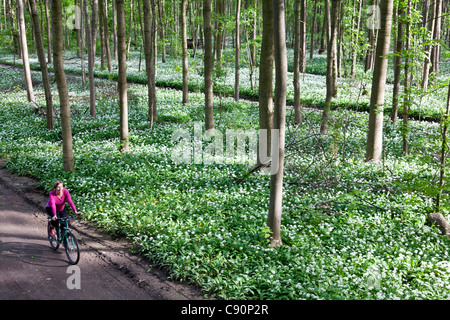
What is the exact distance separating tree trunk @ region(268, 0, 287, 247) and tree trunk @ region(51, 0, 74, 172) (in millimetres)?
7403

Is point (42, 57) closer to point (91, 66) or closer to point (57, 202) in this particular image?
point (91, 66)

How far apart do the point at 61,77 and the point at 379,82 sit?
10.6 meters

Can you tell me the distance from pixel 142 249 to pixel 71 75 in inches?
1256

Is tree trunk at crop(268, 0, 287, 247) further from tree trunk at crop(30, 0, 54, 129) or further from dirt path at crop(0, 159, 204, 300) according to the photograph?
tree trunk at crop(30, 0, 54, 129)

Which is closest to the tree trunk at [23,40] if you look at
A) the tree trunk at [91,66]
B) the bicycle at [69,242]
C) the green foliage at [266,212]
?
the tree trunk at [91,66]

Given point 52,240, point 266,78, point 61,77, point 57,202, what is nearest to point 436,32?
point 266,78

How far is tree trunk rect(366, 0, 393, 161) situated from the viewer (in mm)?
10906

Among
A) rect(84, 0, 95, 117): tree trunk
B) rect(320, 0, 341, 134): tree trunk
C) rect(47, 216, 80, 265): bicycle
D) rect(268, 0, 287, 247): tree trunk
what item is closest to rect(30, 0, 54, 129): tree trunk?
rect(84, 0, 95, 117): tree trunk

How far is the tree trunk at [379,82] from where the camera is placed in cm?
1091

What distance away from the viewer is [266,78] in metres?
10.5

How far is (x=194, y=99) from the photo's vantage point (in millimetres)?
24141

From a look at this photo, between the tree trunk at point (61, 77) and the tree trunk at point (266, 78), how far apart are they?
6.29 m

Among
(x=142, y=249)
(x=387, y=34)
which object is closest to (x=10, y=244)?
(x=142, y=249)

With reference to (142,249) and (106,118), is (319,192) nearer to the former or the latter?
(142,249)
